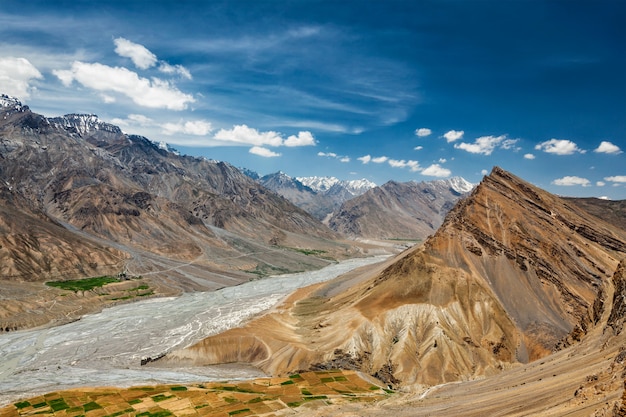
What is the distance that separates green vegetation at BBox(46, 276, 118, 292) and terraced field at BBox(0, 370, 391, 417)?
10286cm

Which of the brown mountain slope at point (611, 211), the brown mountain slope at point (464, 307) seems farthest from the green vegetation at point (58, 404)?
the brown mountain slope at point (611, 211)

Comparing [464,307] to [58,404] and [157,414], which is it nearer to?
[157,414]

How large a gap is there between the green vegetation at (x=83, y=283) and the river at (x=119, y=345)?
18493mm

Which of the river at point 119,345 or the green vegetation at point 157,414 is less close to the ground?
the green vegetation at point 157,414

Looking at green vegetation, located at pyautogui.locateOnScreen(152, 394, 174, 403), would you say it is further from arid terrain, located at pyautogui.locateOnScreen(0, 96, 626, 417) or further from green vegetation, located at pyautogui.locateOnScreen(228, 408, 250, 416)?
green vegetation, located at pyautogui.locateOnScreen(228, 408, 250, 416)

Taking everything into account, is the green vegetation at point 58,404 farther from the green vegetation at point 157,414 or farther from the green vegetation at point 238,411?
the green vegetation at point 238,411

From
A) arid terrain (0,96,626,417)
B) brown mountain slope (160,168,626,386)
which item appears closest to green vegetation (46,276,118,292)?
arid terrain (0,96,626,417)

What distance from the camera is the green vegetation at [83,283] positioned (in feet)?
542

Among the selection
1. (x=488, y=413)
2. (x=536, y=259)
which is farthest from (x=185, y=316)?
(x=488, y=413)

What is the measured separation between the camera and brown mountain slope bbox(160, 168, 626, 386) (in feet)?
295

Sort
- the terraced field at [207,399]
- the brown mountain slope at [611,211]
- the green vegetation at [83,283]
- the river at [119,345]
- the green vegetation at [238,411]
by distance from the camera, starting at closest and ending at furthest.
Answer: the green vegetation at [238,411]
the terraced field at [207,399]
the river at [119,345]
the green vegetation at [83,283]
the brown mountain slope at [611,211]

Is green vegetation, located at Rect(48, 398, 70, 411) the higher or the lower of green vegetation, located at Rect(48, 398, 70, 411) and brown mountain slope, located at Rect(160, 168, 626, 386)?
the lower

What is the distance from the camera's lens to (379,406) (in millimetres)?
61156

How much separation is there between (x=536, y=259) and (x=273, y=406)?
268ft
